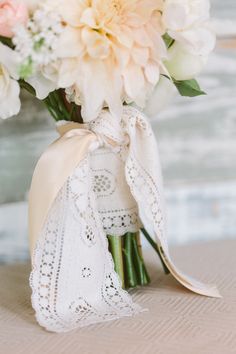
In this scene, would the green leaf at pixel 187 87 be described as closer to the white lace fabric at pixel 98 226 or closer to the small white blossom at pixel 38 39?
the white lace fabric at pixel 98 226

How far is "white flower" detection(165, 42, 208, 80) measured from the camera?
3.25 ft

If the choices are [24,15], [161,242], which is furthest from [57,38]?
[161,242]

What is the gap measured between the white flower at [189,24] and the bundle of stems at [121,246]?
183 mm

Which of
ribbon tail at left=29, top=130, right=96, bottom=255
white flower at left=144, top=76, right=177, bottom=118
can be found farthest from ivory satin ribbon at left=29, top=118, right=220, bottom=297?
white flower at left=144, top=76, right=177, bottom=118

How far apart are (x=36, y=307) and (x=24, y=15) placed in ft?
1.26

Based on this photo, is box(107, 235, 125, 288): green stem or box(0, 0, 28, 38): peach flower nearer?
box(0, 0, 28, 38): peach flower

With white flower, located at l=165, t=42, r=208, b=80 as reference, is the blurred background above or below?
below

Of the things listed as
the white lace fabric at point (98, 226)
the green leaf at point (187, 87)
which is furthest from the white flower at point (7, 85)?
the green leaf at point (187, 87)

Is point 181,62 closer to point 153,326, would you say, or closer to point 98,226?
point 98,226

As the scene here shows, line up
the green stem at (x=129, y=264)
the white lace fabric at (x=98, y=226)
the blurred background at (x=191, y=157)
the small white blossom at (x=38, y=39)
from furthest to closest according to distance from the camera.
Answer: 1. the blurred background at (x=191, y=157)
2. the green stem at (x=129, y=264)
3. the white lace fabric at (x=98, y=226)
4. the small white blossom at (x=38, y=39)

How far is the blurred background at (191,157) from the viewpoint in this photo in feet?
4.35

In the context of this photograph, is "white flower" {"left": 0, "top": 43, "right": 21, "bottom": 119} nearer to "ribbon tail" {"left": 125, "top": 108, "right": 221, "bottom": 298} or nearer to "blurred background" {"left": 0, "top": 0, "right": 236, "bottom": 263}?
"ribbon tail" {"left": 125, "top": 108, "right": 221, "bottom": 298}

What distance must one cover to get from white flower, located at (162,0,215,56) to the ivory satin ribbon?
175mm

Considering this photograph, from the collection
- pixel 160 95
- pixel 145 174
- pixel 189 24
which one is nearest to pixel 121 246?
pixel 145 174
